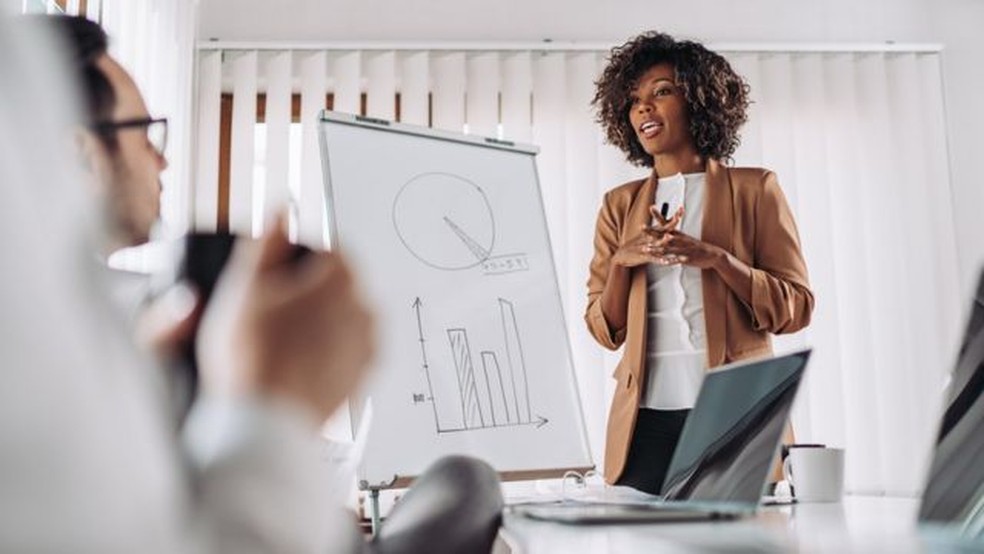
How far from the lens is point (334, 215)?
231 cm

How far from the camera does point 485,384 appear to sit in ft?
7.68

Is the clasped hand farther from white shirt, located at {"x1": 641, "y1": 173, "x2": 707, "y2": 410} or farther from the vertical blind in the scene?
the vertical blind

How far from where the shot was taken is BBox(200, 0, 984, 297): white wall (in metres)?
3.70

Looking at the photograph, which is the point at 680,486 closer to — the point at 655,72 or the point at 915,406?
the point at 655,72

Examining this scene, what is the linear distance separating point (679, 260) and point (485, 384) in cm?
56

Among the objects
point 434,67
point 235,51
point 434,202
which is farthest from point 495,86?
point 434,202

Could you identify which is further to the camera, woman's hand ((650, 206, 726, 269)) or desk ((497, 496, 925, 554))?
woman's hand ((650, 206, 726, 269))

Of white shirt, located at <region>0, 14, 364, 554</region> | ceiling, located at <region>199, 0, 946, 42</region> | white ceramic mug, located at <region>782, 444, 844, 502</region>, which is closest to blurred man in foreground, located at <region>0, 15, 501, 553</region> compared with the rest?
white shirt, located at <region>0, 14, 364, 554</region>

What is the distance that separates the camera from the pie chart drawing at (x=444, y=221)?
94.9 inches

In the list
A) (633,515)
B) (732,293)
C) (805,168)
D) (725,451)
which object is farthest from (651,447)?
Result: (805,168)

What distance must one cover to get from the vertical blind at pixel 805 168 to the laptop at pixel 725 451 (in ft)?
7.50

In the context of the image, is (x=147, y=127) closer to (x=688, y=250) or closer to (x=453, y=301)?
(x=688, y=250)

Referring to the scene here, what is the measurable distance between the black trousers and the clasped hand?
30 centimetres

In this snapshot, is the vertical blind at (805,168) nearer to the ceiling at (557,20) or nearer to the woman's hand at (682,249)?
→ the ceiling at (557,20)
